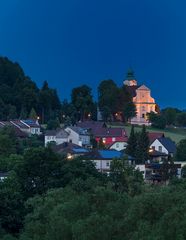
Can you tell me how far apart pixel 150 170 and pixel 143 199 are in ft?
74.3

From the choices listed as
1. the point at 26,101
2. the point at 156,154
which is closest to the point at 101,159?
the point at 156,154

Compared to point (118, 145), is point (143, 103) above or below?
above

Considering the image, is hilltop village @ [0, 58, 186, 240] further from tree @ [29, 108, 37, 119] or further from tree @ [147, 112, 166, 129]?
tree @ [29, 108, 37, 119]

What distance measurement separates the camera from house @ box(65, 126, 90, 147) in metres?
48.2

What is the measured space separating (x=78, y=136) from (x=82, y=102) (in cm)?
1098

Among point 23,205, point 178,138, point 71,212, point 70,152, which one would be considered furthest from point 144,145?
point 71,212

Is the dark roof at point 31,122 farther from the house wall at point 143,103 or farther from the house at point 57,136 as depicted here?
the house wall at point 143,103

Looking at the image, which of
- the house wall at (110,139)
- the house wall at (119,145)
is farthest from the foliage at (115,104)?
the house wall at (119,145)

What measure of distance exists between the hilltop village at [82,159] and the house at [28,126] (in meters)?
0.07

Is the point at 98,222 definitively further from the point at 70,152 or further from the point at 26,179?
the point at 70,152

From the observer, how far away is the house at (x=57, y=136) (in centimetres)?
4764

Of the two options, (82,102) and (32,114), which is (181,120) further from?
(32,114)

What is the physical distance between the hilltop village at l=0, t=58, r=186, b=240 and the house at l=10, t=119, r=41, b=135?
0.24 ft

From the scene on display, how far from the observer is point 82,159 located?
32.8 meters
